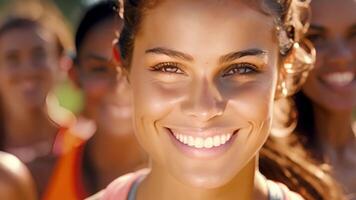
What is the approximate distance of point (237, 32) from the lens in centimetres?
244

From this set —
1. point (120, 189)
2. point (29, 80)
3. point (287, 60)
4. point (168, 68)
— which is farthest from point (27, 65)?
point (168, 68)

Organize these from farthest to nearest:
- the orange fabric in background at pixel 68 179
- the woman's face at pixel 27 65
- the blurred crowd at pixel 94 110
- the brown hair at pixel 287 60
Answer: the woman's face at pixel 27 65 → the orange fabric in background at pixel 68 179 → the blurred crowd at pixel 94 110 → the brown hair at pixel 287 60

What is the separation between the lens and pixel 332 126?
411 centimetres

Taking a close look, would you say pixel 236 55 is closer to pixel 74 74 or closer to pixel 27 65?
pixel 74 74

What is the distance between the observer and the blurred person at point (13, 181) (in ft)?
10.7

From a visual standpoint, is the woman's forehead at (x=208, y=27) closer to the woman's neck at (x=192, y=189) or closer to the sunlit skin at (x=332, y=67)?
the woman's neck at (x=192, y=189)

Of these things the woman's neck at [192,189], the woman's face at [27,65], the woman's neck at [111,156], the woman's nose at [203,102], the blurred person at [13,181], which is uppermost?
the woman's nose at [203,102]

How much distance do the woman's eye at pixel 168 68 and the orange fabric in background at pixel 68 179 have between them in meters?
1.83

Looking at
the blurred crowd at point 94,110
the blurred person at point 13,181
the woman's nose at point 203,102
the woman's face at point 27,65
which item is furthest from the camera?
the woman's face at point 27,65

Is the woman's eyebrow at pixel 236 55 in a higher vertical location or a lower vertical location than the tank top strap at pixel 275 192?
higher

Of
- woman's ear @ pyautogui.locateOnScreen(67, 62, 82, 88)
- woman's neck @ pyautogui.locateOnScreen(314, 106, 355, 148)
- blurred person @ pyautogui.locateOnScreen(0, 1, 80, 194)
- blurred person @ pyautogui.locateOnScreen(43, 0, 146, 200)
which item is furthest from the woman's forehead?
blurred person @ pyautogui.locateOnScreen(0, 1, 80, 194)

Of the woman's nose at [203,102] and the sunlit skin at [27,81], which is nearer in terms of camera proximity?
the woman's nose at [203,102]

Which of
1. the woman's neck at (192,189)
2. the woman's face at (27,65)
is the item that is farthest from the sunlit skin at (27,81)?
the woman's neck at (192,189)

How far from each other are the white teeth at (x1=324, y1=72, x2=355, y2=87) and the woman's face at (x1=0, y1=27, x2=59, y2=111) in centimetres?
147
